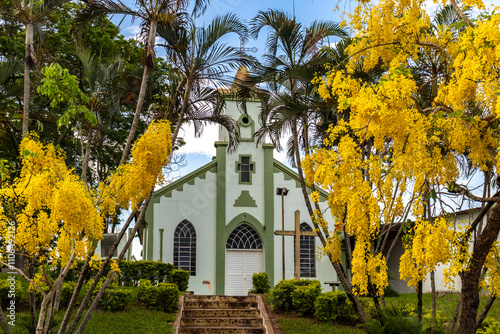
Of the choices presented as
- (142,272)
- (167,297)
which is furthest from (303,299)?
(142,272)

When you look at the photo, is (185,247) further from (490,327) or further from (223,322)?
(490,327)

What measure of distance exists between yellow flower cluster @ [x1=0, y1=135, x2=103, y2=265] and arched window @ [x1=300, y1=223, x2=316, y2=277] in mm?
12285

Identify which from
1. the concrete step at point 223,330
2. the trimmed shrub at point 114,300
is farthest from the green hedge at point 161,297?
the concrete step at point 223,330

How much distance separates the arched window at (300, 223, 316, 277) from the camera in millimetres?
19062

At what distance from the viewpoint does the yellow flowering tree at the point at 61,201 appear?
24.0ft

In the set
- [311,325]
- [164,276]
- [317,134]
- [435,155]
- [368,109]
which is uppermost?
[317,134]

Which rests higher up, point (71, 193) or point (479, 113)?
point (479, 113)

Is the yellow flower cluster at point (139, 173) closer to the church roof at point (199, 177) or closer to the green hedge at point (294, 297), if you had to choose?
the green hedge at point (294, 297)

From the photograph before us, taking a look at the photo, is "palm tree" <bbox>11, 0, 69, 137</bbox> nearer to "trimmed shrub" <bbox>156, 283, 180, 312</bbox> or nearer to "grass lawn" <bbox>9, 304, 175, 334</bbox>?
"grass lawn" <bbox>9, 304, 175, 334</bbox>

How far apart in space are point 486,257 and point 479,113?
7.22 ft

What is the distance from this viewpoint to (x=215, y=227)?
62.5 ft

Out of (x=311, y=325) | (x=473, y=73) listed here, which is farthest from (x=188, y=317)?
(x=473, y=73)

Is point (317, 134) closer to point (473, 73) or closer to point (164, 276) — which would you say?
point (164, 276)

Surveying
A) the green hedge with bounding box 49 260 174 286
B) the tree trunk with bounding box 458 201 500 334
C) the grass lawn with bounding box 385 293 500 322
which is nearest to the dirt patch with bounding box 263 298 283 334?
the grass lawn with bounding box 385 293 500 322
